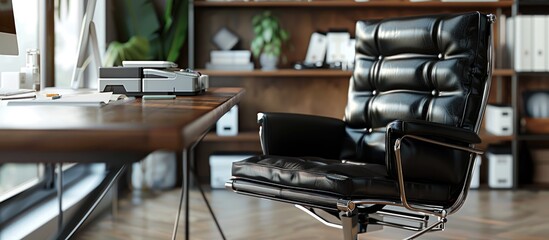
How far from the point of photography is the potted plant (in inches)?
180

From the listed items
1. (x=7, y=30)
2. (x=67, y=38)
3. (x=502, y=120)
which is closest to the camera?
(x=7, y=30)

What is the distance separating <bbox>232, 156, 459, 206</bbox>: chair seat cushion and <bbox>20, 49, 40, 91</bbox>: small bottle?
28.9 inches

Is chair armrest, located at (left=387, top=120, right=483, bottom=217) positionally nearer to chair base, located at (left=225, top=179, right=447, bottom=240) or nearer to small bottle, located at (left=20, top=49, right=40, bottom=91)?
chair base, located at (left=225, top=179, right=447, bottom=240)

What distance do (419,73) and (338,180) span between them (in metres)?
0.74

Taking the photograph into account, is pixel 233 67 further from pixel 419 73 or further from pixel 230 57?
pixel 419 73

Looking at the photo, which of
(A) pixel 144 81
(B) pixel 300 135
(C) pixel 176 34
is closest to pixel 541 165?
(C) pixel 176 34

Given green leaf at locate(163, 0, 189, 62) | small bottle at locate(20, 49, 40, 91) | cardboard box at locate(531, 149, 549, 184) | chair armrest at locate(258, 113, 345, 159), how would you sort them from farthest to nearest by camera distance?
cardboard box at locate(531, 149, 549, 184) < green leaf at locate(163, 0, 189, 62) < chair armrest at locate(258, 113, 345, 159) < small bottle at locate(20, 49, 40, 91)

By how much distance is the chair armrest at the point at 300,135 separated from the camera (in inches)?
102

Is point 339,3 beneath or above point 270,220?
above

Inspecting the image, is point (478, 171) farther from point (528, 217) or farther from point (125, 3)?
point (125, 3)

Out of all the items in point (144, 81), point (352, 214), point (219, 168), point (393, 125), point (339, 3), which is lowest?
point (219, 168)

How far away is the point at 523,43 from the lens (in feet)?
14.8

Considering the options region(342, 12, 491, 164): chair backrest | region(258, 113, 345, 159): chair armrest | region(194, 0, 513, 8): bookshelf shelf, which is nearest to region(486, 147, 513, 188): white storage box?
region(194, 0, 513, 8): bookshelf shelf

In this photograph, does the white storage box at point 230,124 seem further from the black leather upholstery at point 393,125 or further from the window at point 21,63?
the black leather upholstery at point 393,125
